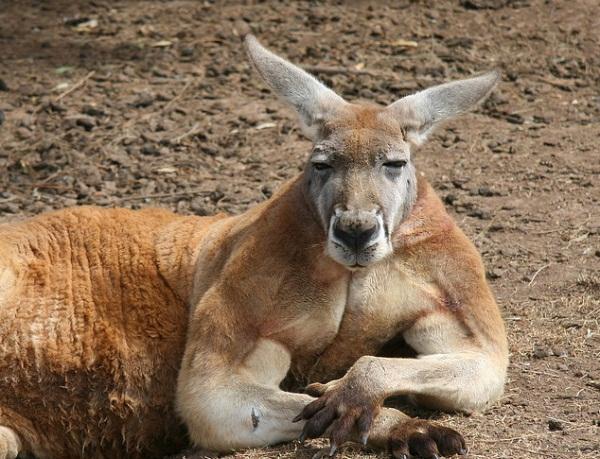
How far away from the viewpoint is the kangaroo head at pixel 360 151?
4.66 metres

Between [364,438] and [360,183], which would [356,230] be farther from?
[364,438]

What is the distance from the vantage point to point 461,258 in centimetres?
502

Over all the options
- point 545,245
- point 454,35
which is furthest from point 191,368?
point 454,35

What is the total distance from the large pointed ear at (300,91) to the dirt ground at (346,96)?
1.45 meters

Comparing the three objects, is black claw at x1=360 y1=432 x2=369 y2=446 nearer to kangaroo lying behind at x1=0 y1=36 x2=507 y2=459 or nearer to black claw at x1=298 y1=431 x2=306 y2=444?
kangaroo lying behind at x1=0 y1=36 x2=507 y2=459

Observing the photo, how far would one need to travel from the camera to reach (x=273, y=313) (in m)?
4.93

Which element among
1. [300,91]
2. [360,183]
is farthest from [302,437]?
[300,91]

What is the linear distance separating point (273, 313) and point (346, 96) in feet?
12.9

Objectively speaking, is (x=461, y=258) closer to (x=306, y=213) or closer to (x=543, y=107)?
(x=306, y=213)

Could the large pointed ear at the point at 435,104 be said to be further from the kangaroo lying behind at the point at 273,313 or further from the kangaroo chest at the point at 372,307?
the kangaroo chest at the point at 372,307

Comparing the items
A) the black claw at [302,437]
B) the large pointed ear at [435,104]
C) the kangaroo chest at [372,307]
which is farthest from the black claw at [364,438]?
the large pointed ear at [435,104]

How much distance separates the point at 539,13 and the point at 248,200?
347 cm

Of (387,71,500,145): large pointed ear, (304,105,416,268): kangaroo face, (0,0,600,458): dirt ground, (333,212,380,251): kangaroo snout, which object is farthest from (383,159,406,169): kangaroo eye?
(0,0,600,458): dirt ground

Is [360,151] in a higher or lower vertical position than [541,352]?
higher
